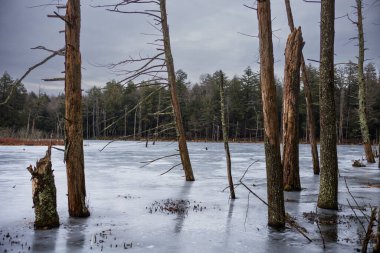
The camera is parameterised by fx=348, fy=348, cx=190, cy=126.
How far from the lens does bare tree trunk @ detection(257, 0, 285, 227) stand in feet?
23.6

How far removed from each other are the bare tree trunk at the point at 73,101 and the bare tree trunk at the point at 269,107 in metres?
4.22

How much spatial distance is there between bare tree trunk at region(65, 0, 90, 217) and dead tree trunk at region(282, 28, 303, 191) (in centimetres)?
646

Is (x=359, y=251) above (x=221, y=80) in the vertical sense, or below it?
below

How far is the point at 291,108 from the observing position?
38.6 ft

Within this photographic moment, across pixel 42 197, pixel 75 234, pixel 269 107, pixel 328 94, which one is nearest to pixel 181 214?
pixel 75 234

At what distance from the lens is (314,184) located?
14.6 metres

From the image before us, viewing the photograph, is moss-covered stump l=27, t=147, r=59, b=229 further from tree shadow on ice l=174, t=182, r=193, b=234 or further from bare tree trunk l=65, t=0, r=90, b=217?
tree shadow on ice l=174, t=182, r=193, b=234

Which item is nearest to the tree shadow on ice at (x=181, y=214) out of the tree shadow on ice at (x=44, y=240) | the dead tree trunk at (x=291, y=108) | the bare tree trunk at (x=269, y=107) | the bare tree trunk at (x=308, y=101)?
the bare tree trunk at (x=269, y=107)

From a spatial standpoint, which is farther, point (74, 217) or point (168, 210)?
point (168, 210)

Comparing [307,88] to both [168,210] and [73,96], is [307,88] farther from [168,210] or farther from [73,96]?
[73,96]

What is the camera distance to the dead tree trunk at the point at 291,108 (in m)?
11.0

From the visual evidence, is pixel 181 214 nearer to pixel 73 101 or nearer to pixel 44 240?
pixel 44 240

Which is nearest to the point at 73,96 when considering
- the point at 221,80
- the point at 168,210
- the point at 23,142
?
the point at 168,210

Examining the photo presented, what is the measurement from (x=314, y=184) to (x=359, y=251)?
29.8 feet
